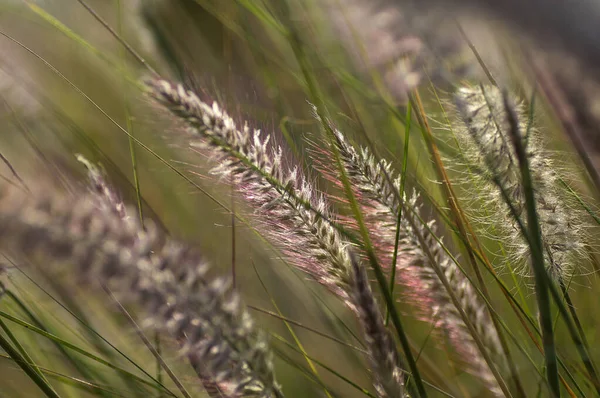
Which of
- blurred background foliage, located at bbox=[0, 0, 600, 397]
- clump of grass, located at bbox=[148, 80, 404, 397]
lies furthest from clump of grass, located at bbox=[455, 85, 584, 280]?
clump of grass, located at bbox=[148, 80, 404, 397]

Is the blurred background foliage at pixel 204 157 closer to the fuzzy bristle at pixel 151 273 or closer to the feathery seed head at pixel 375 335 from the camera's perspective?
the fuzzy bristle at pixel 151 273

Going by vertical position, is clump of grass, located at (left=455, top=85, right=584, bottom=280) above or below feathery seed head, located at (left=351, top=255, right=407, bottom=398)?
above

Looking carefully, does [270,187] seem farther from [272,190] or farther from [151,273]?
[151,273]

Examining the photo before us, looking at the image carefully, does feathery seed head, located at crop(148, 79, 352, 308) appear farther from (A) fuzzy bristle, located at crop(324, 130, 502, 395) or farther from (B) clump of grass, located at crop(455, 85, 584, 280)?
(B) clump of grass, located at crop(455, 85, 584, 280)

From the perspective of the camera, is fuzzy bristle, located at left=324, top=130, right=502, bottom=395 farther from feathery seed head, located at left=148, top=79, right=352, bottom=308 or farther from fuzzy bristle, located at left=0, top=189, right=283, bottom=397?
fuzzy bristle, located at left=0, top=189, right=283, bottom=397

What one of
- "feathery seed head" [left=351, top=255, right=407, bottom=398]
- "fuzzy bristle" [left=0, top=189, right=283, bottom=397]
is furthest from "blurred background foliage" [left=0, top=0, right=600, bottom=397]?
"feathery seed head" [left=351, top=255, right=407, bottom=398]

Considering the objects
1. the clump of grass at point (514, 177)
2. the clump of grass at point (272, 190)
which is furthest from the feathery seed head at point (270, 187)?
the clump of grass at point (514, 177)

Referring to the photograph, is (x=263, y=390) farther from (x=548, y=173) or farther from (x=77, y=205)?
(x=548, y=173)

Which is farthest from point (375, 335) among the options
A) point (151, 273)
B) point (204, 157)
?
point (204, 157)

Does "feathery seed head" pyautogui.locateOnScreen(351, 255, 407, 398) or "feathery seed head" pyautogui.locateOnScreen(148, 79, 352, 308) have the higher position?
"feathery seed head" pyautogui.locateOnScreen(148, 79, 352, 308)

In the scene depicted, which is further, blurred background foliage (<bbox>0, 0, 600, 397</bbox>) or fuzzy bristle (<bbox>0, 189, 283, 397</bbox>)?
blurred background foliage (<bbox>0, 0, 600, 397</bbox>)

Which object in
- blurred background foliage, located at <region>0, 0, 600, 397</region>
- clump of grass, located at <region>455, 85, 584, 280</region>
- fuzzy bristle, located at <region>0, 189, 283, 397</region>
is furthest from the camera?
blurred background foliage, located at <region>0, 0, 600, 397</region>

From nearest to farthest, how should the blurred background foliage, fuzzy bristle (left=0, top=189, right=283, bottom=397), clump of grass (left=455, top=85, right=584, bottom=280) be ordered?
1. fuzzy bristle (left=0, top=189, right=283, bottom=397)
2. clump of grass (left=455, top=85, right=584, bottom=280)
3. the blurred background foliage
